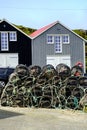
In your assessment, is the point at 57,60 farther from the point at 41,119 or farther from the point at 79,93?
the point at 41,119

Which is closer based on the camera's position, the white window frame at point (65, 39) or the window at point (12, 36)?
the window at point (12, 36)

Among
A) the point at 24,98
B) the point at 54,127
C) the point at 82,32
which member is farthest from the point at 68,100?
the point at 82,32

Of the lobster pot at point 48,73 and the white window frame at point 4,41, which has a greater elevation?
the white window frame at point 4,41

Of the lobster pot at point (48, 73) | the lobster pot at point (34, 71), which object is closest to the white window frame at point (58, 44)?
the lobster pot at point (34, 71)

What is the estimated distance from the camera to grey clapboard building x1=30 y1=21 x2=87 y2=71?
56.7 meters

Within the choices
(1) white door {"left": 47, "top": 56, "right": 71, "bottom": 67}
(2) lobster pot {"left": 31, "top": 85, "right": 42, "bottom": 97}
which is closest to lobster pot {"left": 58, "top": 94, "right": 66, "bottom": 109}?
(2) lobster pot {"left": 31, "top": 85, "right": 42, "bottom": 97}

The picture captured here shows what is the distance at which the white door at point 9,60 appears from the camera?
54906mm

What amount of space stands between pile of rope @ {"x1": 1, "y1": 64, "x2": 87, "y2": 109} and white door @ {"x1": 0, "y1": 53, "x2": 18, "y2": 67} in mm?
37342

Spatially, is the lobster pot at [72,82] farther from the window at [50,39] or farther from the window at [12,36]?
the window at [50,39]

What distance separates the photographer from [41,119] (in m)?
13.8

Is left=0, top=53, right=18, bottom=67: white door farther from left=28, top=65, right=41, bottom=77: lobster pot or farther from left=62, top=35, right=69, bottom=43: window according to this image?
left=28, top=65, right=41, bottom=77: lobster pot

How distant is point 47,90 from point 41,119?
335 centimetres

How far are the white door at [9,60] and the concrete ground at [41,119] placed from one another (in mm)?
38387

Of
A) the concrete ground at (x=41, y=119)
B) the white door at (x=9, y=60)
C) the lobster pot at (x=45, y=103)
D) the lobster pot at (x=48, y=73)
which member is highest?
the white door at (x=9, y=60)
